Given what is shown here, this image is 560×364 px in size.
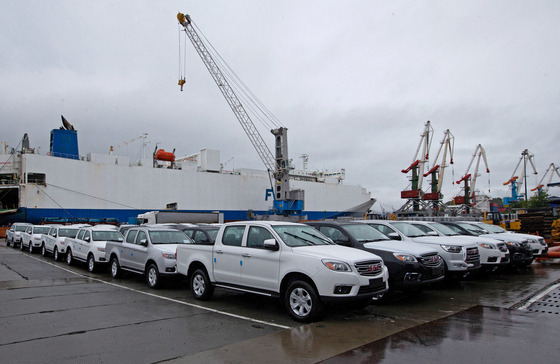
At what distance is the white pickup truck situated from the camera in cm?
638

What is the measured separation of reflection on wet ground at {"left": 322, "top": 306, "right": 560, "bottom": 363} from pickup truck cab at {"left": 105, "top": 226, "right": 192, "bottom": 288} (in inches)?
245

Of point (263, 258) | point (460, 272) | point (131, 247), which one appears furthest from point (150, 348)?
point (460, 272)

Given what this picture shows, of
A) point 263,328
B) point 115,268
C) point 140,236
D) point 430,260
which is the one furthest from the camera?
point 115,268

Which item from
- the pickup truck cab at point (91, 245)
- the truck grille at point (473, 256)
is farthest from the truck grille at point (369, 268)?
the pickup truck cab at point (91, 245)

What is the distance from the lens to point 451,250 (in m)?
9.91

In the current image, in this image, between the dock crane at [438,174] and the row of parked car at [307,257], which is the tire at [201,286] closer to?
the row of parked car at [307,257]

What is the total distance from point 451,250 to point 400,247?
2234 millimetres

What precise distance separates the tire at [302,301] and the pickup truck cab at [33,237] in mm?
17860

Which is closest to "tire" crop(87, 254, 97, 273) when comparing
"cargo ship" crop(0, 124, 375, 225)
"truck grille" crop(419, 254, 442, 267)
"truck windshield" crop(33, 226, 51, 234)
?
"truck windshield" crop(33, 226, 51, 234)

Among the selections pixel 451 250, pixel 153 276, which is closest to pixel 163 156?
pixel 153 276

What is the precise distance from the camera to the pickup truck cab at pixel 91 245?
1308 cm

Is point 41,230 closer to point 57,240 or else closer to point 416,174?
point 57,240

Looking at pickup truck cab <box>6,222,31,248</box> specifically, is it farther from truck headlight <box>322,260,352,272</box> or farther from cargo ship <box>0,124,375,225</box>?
truck headlight <box>322,260,352,272</box>

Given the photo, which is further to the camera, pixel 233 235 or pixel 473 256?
pixel 473 256
